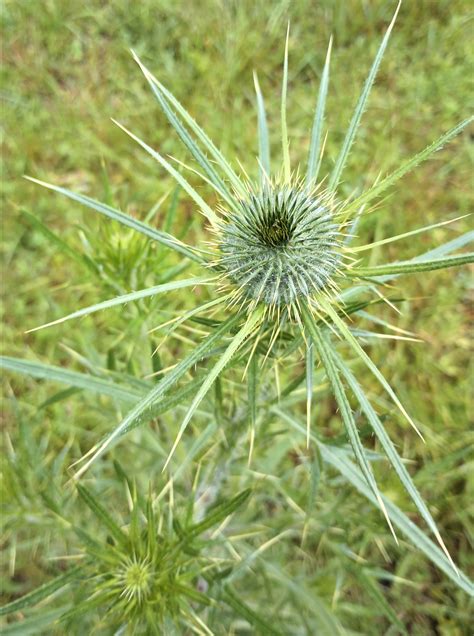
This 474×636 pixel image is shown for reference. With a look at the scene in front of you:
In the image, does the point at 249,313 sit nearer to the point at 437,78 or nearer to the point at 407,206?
the point at 407,206

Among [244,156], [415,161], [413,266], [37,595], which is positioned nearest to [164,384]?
[413,266]

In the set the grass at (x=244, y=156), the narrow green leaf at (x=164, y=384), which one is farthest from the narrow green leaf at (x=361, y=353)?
the grass at (x=244, y=156)

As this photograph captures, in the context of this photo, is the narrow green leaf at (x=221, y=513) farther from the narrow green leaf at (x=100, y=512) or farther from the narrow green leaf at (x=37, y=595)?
the narrow green leaf at (x=37, y=595)

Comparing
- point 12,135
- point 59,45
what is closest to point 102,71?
point 59,45

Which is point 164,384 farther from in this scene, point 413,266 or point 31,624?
point 31,624

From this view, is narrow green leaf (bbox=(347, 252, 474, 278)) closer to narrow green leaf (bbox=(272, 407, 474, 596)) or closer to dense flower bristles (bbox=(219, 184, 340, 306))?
dense flower bristles (bbox=(219, 184, 340, 306))
